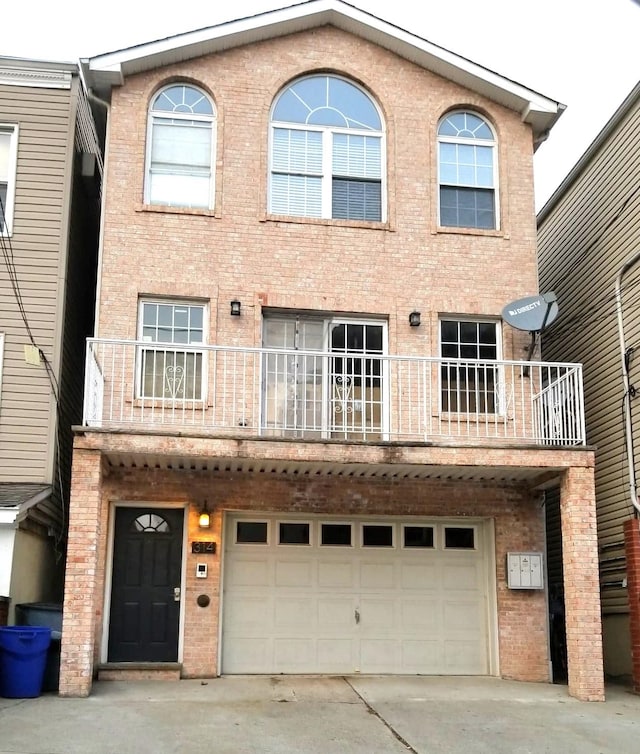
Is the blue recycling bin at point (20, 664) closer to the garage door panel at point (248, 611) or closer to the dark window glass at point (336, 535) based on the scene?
the garage door panel at point (248, 611)

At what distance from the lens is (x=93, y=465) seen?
408 inches

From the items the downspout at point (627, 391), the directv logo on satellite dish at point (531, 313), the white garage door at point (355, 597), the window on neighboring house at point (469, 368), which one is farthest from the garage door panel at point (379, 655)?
the directv logo on satellite dish at point (531, 313)

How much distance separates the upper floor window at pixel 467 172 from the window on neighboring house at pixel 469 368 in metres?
1.53

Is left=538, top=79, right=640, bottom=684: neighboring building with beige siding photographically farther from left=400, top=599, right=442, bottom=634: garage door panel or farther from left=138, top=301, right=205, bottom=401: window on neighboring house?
left=138, top=301, right=205, bottom=401: window on neighboring house

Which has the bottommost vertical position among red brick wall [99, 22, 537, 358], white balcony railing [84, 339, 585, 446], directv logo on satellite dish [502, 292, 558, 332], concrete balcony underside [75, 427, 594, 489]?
concrete balcony underside [75, 427, 594, 489]

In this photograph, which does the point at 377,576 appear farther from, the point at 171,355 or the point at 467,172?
the point at 467,172

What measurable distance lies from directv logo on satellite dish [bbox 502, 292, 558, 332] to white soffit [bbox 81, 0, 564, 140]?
3.08 meters

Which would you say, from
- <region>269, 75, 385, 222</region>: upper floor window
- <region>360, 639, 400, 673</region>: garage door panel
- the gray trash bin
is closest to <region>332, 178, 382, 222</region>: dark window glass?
<region>269, 75, 385, 222</region>: upper floor window

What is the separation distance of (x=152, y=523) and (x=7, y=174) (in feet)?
16.9

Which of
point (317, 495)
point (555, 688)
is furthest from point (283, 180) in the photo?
point (555, 688)

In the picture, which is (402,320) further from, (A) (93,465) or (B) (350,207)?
(A) (93,465)

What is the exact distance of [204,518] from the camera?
38.5 feet

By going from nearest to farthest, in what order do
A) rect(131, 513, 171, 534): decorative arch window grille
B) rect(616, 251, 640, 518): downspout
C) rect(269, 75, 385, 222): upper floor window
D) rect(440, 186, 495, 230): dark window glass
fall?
rect(131, 513, 171, 534): decorative arch window grille → rect(616, 251, 640, 518): downspout → rect(269, 75, 385, 222): upper floor window → rect(440, 186, 495, 230): dark window glass

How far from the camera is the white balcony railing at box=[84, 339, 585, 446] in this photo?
11578 mm
